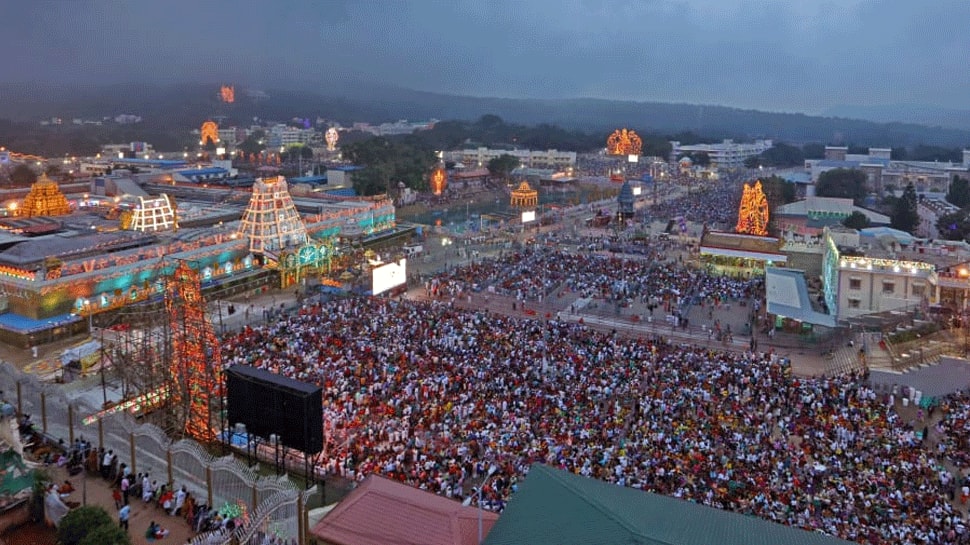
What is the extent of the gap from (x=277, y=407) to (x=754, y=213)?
3833 centimetres

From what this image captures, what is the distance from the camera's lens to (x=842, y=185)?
65.8 metres

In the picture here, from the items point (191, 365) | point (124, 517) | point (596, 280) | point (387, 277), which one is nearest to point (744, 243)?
point (596, 280)

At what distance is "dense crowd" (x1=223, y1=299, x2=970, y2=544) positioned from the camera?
12.7 m

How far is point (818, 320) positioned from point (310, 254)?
22813 mm

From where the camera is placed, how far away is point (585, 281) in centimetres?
3278

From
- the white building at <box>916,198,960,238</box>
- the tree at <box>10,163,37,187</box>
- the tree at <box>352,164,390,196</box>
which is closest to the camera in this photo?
the white building at <box>916,198,960,238</box>

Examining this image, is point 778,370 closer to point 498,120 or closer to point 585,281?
point 585,281

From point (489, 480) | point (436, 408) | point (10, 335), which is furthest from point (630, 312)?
point (10, 335)

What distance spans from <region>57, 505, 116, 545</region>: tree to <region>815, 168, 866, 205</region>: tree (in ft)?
225

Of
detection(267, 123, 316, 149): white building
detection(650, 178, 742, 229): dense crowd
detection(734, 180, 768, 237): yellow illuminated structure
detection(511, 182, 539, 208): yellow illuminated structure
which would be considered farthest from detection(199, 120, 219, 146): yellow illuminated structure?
detection(734, 180, 768, 237): yellow illuminated structure

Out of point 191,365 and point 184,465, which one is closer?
point 184,465

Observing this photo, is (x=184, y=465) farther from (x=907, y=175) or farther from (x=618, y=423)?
(x=907, y=175)

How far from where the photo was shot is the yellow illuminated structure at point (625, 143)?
110 m

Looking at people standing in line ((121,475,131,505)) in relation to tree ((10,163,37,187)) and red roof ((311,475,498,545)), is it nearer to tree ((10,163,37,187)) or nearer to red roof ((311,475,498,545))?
red roof ((311,475,498,545))
